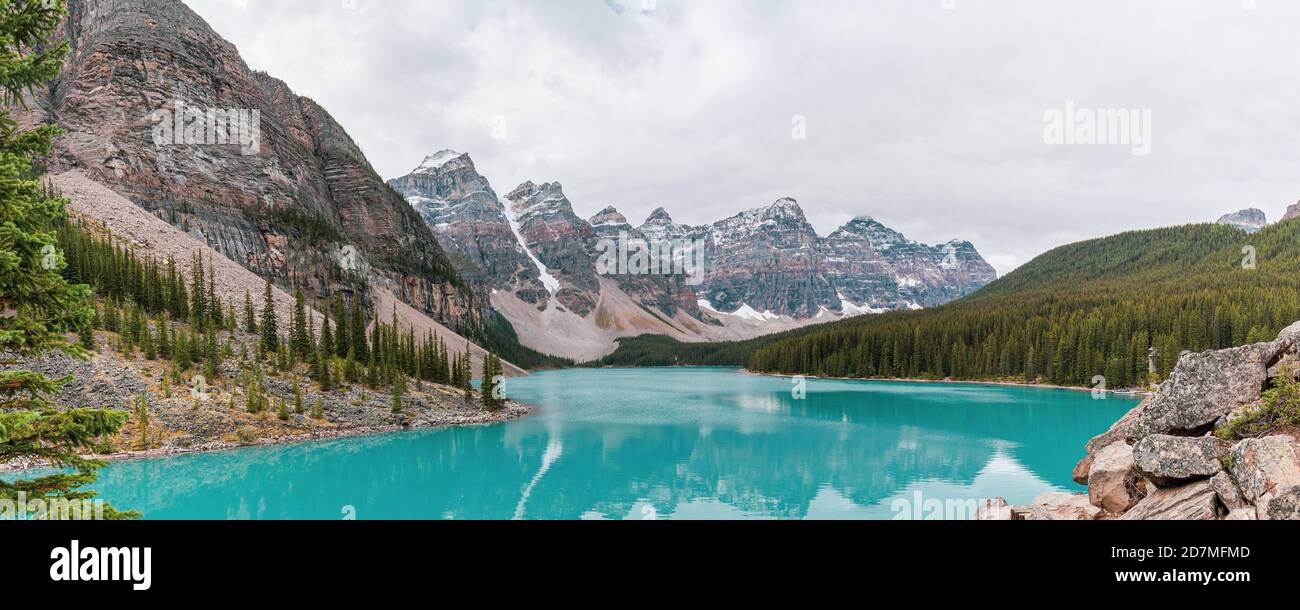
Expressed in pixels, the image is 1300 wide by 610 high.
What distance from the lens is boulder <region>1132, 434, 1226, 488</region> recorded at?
9.66 m

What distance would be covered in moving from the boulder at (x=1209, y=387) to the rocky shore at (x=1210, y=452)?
0.05 feet

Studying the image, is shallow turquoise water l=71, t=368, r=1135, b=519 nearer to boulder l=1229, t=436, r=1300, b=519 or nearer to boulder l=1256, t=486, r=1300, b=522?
boulder l=1229, t=436, r=1300, b=519

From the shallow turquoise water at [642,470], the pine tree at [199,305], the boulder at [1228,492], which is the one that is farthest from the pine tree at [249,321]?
the boulder at [1228,492]

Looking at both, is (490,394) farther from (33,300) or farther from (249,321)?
(33,300)

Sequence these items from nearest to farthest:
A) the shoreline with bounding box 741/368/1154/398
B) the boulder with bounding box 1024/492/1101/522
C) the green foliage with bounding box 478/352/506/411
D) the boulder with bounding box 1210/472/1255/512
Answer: the boulder with bounding box 1210/472/1255/512 < the boulder with bounding box 1024/492/1101/522 < the green foliage with bounding box 478/352/506/411 < the shoreline with bounding box 741/368/1154/398

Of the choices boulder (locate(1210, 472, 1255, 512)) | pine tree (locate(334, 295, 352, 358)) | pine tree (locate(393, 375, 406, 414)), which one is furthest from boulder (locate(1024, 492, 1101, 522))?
pine tree (locate(334, 295, 352, 358))

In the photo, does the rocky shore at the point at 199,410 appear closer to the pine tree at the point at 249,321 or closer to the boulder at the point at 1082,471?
the pine tree at the point at 249,321

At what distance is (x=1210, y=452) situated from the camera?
31.9 ft

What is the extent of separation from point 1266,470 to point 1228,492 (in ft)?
2.13

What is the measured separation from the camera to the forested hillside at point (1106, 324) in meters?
72.1

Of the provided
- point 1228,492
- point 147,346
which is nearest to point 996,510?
point 1228,492

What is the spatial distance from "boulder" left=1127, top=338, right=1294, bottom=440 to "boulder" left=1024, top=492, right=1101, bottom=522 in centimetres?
202

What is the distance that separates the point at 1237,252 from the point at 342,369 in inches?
6484
